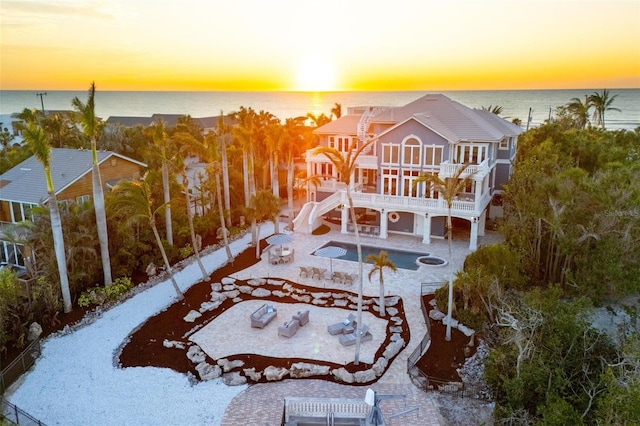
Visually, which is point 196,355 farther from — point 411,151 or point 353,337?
point 411,151

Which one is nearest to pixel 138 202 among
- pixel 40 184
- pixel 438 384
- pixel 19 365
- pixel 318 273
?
pixel 19 365

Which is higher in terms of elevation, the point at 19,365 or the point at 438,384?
the point at 19,365

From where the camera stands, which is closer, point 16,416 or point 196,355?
point 16,416

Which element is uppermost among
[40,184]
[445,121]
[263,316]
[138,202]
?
[445,121]

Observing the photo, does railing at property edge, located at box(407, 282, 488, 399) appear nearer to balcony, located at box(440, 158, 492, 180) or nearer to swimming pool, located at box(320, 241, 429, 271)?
swimming pool, located at box(320, 241, 429, 271)

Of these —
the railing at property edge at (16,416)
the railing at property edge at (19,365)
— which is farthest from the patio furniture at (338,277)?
the railing at property edge at (16,416)

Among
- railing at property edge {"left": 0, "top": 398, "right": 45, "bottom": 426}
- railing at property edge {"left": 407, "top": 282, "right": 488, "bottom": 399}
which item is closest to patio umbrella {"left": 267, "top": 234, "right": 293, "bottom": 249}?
railing at property edge {"left": 407, "top": 282, "right": 488, "bottom": 399}
